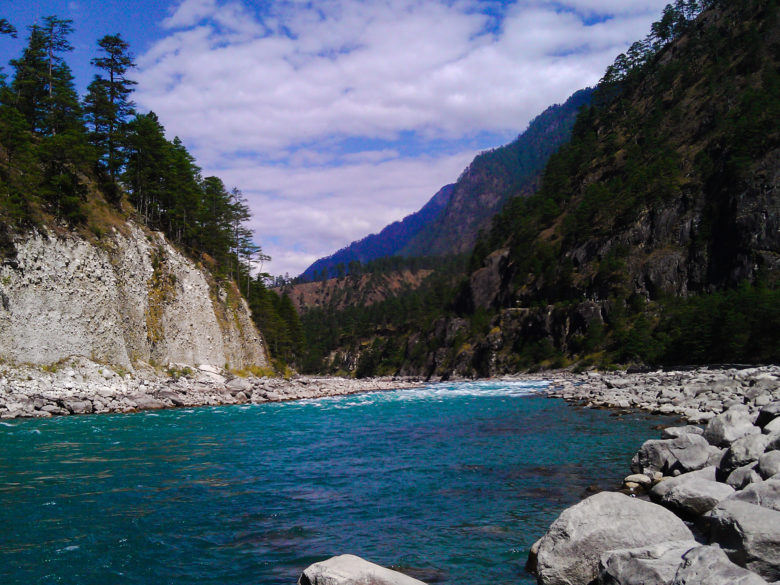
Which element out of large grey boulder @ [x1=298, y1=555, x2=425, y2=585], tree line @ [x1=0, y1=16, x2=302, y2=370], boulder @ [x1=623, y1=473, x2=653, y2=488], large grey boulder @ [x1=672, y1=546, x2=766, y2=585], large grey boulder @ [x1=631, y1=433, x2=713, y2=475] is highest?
tree line @ [x1=0, y1=16, x2=302, y2=370]

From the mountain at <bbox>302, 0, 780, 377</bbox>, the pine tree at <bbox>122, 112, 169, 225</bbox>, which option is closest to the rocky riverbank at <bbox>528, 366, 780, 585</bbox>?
the mountain at <bbox>302, 0, 780, 377</bbox>

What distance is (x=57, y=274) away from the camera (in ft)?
131

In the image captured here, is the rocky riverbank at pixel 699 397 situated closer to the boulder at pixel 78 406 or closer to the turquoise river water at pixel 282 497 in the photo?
the turquoise river water at pixel 282 497

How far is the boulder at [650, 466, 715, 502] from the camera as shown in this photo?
1015 centimetres

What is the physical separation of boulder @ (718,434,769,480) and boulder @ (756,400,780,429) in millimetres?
3405

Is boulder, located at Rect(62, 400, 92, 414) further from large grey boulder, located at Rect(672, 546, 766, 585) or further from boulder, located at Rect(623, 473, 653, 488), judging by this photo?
large grey boulder, located at Rect(672, 546, 766, 585)

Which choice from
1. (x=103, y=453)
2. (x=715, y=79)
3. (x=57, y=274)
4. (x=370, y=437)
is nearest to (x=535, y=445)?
(x=370, y=437)

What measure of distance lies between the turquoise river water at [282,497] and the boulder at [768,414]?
12.5 feet

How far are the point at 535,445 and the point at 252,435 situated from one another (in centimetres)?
1329

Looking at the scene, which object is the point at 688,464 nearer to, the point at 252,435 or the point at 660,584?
the point at 660,584

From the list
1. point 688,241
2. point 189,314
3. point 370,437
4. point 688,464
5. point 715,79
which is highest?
point 715,79

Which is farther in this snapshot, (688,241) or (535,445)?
(688,241)

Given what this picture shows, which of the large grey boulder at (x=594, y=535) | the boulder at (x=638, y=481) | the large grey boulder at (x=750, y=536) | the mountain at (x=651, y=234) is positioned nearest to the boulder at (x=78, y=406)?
the boulder at (x=638, y=481)

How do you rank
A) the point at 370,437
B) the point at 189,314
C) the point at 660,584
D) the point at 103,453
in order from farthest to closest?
the point at 189,314 < the point at 370,437 < the point at 103,453 < the point at 660,584
